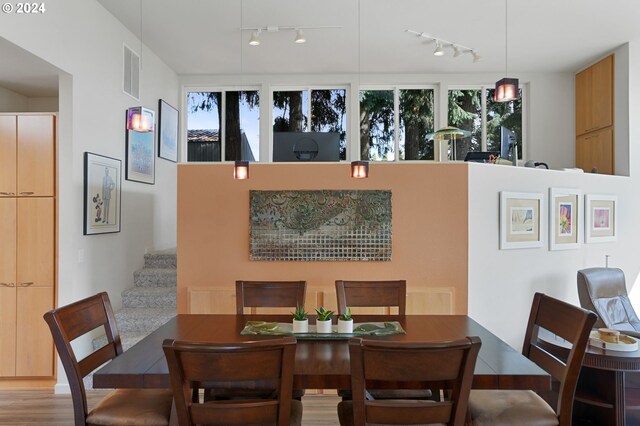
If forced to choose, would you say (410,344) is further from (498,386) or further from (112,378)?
(112,378)

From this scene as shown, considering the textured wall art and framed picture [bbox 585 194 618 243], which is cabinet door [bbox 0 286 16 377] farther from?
framed picture [bbox 585 194 618 243]

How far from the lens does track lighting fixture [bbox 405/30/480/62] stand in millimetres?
4903

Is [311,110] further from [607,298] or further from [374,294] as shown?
[607,298]

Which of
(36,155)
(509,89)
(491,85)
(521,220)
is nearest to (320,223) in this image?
(509,89)

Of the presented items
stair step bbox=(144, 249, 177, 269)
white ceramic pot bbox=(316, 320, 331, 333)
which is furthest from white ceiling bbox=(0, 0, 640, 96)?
white ceramic pot bbox=(316, 320, 331, 333)

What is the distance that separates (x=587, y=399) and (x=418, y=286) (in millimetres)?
1356

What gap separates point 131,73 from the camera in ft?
15.5

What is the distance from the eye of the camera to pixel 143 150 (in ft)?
16.2

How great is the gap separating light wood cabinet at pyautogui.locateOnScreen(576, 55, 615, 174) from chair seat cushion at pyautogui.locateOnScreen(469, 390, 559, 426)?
14.9 ft

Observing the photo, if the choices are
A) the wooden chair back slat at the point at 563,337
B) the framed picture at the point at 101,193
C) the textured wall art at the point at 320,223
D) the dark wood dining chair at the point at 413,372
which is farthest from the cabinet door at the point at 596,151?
the framed picture at the point at 101,193

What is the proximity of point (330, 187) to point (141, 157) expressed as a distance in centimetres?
254

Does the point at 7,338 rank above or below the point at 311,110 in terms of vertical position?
below

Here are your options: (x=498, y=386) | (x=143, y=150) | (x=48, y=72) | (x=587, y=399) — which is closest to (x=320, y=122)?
(x=143, y=150)

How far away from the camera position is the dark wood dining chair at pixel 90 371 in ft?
5.90
